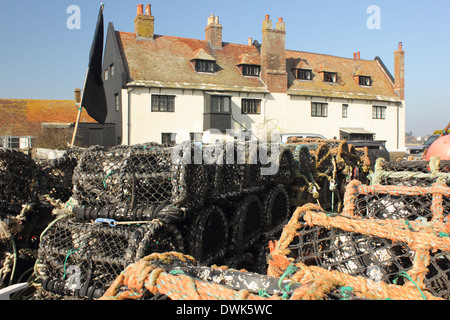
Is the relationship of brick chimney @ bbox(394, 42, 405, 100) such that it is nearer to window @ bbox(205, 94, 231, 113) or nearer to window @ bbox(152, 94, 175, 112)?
window @ bbox(205, 94, 231, 113)

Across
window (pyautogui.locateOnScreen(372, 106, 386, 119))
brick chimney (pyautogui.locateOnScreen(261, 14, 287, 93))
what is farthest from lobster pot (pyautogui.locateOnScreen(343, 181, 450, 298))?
window (pyautogui.locateOnScreen(372, 106, 386, 119))

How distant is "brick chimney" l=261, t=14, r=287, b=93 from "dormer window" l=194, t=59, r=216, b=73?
326 centimetres

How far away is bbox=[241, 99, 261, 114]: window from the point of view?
73.7 ft

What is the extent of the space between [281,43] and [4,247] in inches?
887

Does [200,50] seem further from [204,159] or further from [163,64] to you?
[204,159]

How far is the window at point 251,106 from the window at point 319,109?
12.8 ft

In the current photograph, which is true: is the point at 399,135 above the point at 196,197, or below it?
above

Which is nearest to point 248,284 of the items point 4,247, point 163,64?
point 4,247

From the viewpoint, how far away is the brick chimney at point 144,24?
22.0 meters

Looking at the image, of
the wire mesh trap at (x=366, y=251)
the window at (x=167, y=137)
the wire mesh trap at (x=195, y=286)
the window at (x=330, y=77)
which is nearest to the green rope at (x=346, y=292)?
the wire mesh trap at (x=195, y=286)

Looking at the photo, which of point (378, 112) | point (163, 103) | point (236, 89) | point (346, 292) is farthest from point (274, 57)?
point (346, 292)

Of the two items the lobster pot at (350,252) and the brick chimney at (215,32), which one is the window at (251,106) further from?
the lobster pot at (350,252)
